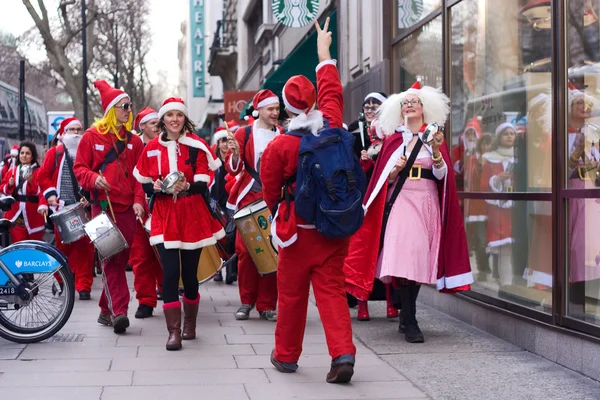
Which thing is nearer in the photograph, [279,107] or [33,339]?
[33,339]

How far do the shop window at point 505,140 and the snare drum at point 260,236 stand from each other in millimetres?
1823

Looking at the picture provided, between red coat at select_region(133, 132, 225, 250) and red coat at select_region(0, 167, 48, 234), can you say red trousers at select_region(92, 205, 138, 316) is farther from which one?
red coat at select_region(0, 167, 48, 234)

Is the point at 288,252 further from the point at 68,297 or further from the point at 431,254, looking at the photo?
the point at 68,297

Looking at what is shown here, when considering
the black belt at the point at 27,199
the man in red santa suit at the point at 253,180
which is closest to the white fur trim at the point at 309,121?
the man in red santa suit at the point at 253,180

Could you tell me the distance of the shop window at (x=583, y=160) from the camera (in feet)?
20.8

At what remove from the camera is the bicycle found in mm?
7449

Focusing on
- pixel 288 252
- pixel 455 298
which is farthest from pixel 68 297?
pixel 455 298

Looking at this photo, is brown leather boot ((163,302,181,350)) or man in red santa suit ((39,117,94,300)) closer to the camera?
brown leather boot ((163,302,181,350))

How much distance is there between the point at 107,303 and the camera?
8.20 m

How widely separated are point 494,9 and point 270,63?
49.9 ft

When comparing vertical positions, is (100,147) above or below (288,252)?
above

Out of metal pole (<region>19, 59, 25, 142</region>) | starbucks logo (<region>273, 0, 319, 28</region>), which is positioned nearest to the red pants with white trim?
starbucks logo (<region>273, 0, 319, 28</region>)

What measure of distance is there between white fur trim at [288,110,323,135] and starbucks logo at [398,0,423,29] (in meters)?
4.90

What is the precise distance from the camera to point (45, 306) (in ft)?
A: 24.6
